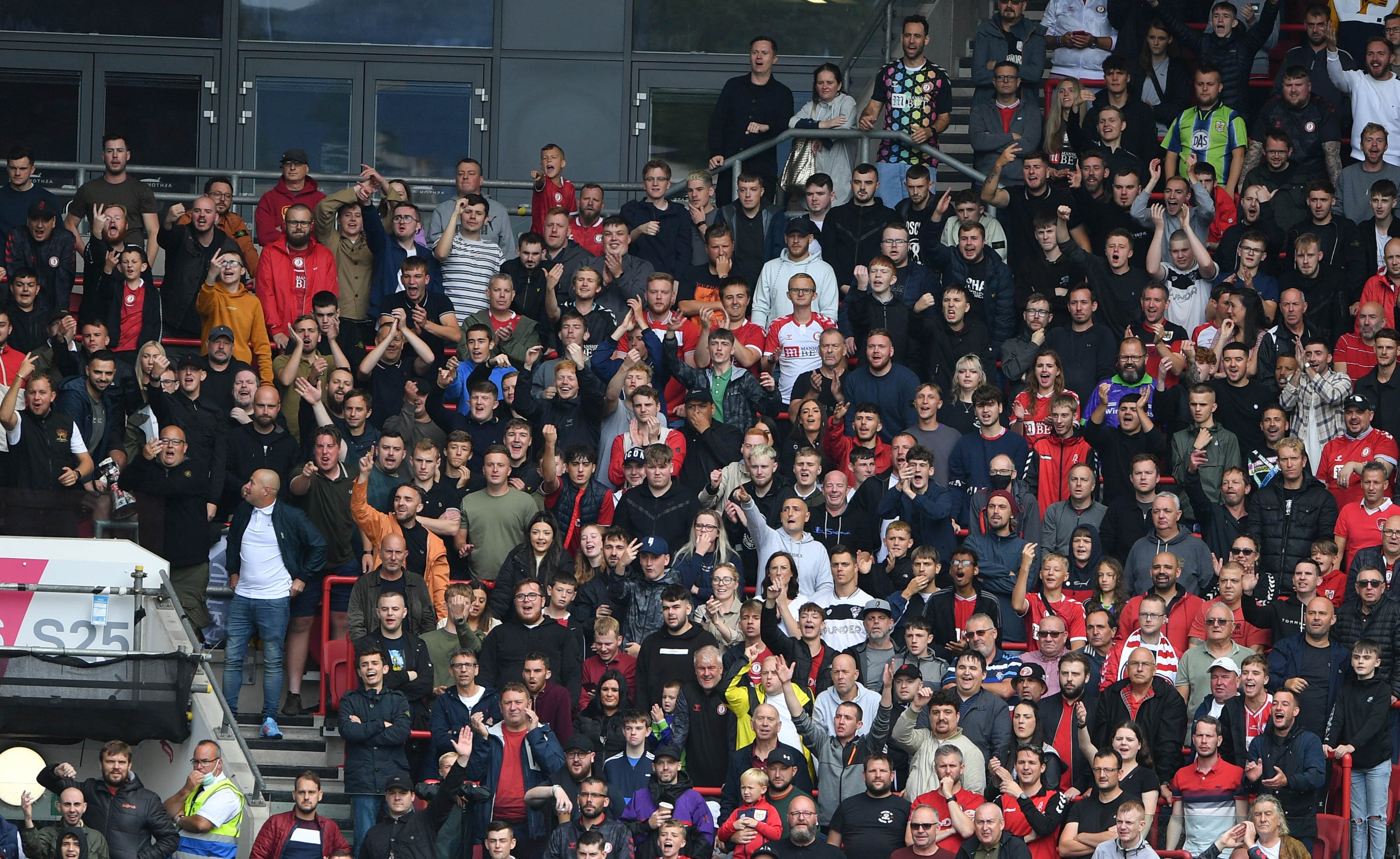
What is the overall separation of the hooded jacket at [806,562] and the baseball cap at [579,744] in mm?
1954

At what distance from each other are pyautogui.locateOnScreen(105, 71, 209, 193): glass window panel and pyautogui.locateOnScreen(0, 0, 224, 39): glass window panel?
471mm

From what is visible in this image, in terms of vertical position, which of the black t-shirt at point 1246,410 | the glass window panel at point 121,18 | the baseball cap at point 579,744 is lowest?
the baseball cap at point 579,744

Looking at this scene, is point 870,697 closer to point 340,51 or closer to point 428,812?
point 428,812

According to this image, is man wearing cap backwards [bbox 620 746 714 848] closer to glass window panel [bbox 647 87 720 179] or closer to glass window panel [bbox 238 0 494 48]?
glass window panel [bbox 647 87 720 179]

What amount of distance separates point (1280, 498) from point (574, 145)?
9.36m

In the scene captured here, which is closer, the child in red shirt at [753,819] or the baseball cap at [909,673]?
the child in red shirt at [753,819]

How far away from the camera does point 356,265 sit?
17.6 meters

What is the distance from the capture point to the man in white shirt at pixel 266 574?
1491 cm

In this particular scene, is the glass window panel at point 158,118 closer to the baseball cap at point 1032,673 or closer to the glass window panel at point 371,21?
the glass window panel at point 371,21

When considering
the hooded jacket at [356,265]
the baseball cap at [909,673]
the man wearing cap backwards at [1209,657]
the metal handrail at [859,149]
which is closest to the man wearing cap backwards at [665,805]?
the baseball cap at [909,673]

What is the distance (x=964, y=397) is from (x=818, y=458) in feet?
4.61

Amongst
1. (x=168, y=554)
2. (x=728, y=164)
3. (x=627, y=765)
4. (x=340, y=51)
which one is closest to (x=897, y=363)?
(x=728, y=164)

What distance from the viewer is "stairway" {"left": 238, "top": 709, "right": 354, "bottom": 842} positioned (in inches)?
574

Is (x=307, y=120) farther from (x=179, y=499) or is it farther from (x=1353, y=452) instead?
(x=1353, y=452)
